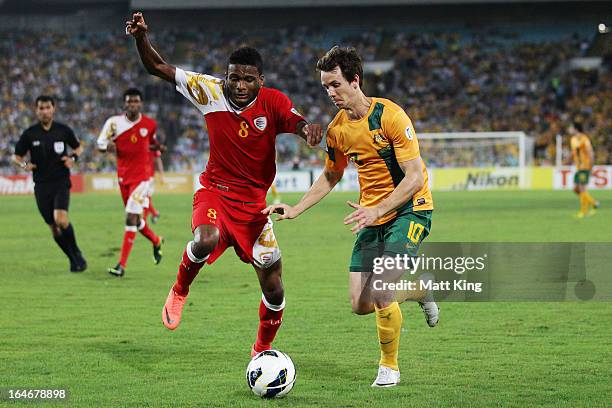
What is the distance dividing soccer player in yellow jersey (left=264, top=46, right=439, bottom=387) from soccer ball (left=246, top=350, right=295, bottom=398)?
60 centimetres

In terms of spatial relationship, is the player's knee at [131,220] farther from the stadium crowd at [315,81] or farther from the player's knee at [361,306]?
the stadium crowd at [315,81]

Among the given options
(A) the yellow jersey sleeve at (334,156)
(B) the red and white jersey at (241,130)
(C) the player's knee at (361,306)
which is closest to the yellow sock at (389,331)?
(C) the player's knee at (361,306)

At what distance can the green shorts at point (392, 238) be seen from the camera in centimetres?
642

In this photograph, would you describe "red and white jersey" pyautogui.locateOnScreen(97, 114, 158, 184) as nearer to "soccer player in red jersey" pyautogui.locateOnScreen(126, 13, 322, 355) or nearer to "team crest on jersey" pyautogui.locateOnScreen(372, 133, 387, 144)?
"soccer player in red jersey" pyautogui.locateOnScreen(126, 13, 322, 355)

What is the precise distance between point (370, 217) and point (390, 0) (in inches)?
1690

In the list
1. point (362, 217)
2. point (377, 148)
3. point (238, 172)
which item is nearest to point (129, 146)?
point (238, 172)

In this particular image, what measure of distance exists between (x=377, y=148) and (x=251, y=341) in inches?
98.9

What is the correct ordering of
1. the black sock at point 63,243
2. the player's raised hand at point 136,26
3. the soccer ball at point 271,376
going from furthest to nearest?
the black sock at point 63,243
the player's raised hand at point 136,26
the soccer ball at point 271,376

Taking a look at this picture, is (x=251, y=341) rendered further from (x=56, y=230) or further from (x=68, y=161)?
(x=56, y=230)

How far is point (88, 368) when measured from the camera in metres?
7.00

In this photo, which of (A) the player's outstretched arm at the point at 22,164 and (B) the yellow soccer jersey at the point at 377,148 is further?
(A) the player's outstretched arm at the point at 22,164

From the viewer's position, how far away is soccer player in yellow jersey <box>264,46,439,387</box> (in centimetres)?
629

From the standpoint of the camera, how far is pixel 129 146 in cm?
1385

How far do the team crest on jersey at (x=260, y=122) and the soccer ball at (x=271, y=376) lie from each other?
1.71 meters
